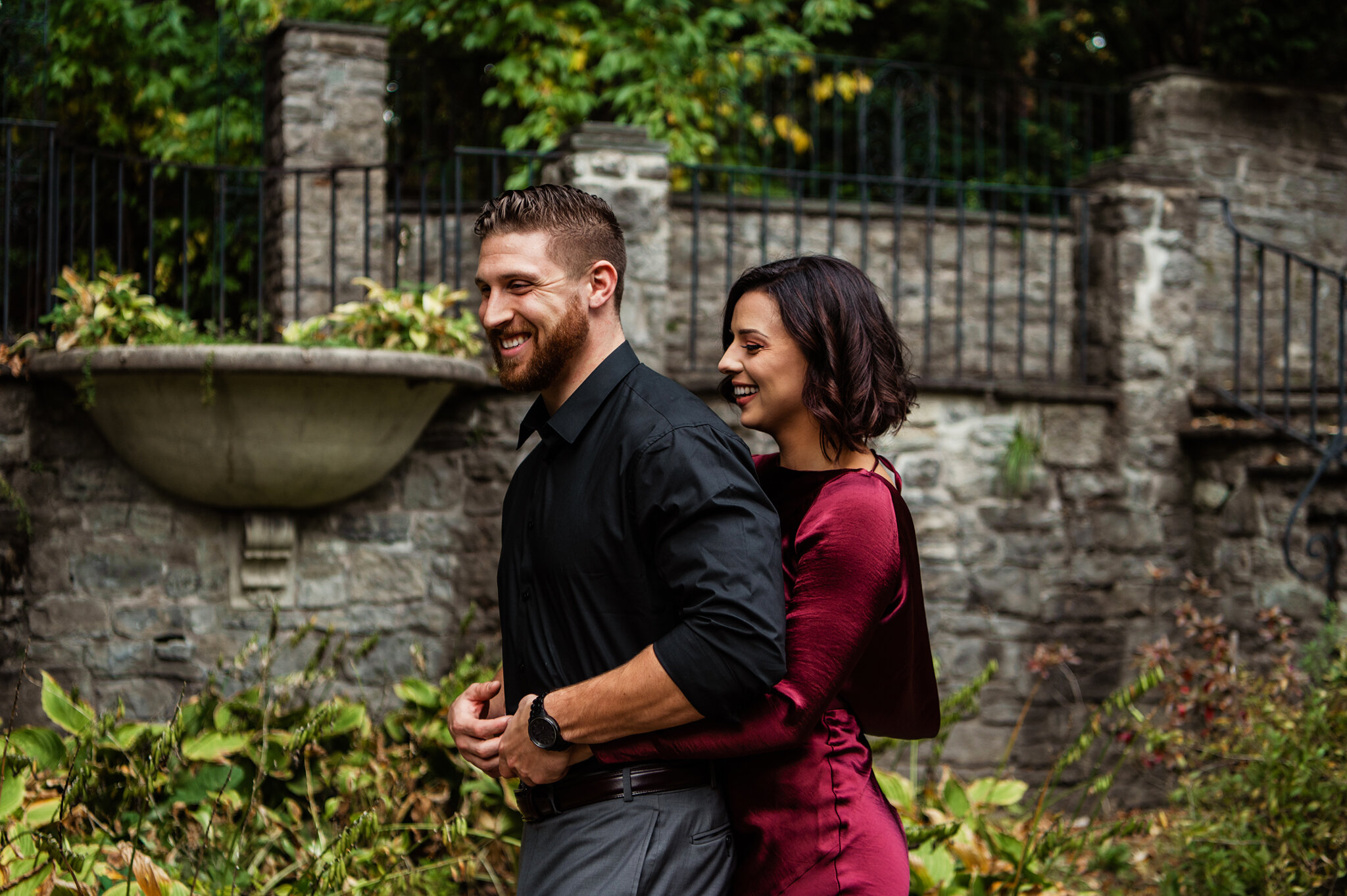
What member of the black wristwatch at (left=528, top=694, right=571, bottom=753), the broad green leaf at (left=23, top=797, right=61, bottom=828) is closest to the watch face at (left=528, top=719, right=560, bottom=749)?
the black wristwatch at (left=528, top=694, right=571, bottom=753)

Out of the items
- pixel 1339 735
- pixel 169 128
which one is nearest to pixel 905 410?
pixel 1339 735

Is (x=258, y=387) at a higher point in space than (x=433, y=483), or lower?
higher

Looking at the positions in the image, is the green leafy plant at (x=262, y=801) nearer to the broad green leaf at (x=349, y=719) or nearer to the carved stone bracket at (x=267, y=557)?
the broad green leaf at (x=349, y=719)

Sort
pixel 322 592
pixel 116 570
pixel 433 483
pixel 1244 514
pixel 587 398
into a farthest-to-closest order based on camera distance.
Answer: pixel 1244 514, pixel 433 483, pixel 322 592, pixel 116 570, pixel 587 398

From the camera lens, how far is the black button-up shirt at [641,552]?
1.44m

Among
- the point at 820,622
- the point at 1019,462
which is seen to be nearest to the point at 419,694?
the point at 820,622

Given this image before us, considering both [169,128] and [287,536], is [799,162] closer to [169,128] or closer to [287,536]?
[169,128]

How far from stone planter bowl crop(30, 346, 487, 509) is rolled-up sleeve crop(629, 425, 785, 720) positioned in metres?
2.58

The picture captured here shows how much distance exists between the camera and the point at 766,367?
172 cm

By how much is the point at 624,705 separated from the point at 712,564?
0.21m

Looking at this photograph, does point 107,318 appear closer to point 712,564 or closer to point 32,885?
point 32,885

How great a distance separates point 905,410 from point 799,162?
612 centimetres

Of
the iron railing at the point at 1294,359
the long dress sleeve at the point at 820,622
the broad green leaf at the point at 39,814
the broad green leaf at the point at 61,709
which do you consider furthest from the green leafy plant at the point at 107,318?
the iron railing at the point at 1294,359

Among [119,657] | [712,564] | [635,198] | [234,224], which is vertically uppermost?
[234,224]
